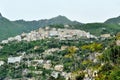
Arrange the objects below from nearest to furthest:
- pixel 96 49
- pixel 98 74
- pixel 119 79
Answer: pixel 119 79, pixel 98 74, pixel 96 49

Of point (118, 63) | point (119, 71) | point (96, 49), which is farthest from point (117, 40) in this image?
point (96, 49)

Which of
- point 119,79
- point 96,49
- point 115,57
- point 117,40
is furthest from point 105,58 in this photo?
point 96,49

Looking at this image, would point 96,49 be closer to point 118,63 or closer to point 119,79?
point 118,63

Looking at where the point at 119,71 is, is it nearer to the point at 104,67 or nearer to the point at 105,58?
the point at 104,67

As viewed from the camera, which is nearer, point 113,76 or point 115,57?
point 113,76

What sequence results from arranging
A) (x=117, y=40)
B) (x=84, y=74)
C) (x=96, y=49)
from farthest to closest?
(x=96, y=49) → (x=117, y=40) → (x=84, y=74)

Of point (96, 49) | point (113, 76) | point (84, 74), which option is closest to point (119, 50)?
point (84, 74)

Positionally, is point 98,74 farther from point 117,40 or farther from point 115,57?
point 117,40

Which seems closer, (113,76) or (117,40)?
(113,76)

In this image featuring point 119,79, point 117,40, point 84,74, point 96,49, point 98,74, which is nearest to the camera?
point 119,79
